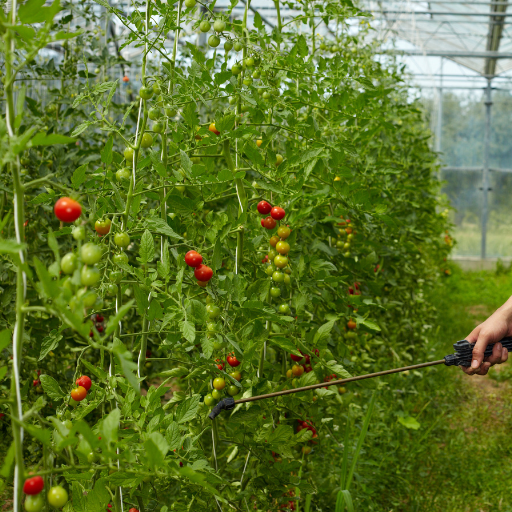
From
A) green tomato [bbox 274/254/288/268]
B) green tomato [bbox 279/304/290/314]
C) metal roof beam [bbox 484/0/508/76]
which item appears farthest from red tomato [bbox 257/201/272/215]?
metal roof beam [bbox 484/0/508/76]

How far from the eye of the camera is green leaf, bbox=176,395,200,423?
954 millimetres

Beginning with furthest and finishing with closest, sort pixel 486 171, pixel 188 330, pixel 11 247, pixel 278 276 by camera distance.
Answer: pixel 486 171 → pixel 278 276 → pixel 188 330 → pixel 11 247

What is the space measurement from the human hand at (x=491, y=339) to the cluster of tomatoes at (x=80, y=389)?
875 mm

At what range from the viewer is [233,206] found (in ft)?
4.48

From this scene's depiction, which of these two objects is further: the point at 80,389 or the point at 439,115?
the point at 439,115

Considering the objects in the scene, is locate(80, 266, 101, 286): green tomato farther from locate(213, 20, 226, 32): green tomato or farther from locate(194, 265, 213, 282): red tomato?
locate(213, 20, 226, 32): green tomato

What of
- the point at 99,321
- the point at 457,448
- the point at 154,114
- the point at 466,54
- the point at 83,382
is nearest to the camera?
the point at 83,382

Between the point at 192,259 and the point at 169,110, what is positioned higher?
the point at 169,110

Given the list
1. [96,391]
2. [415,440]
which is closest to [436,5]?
[415,440]

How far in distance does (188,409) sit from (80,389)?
0.18 m

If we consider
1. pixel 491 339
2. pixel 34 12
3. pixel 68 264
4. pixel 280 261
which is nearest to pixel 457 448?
pixel 491 339

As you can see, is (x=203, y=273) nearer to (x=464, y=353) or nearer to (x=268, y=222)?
(x=268, y=222)

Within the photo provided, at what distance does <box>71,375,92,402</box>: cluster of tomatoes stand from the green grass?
1457 mm

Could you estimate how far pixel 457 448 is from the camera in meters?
2.66
